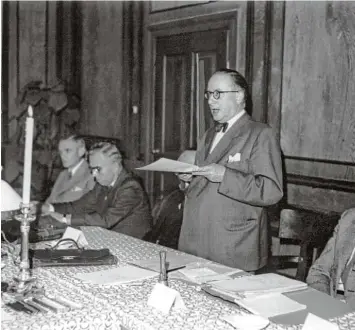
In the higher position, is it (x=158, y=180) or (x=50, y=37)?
(x=50, y=37)

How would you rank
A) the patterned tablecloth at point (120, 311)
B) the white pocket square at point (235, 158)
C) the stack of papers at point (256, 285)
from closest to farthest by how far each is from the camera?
the patterned tablecloth at point (120, 311) < the stack of papers at point (256, 285) < the white pocket square at point (235, 158)

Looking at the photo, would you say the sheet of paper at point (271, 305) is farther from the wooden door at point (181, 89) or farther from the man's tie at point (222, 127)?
the wooden door at point (181, 89)

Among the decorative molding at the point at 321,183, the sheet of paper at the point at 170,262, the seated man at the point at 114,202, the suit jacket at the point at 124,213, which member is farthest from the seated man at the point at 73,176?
the sheet of paper at the point at 170,262

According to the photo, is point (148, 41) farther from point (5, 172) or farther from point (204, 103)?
point (5, 172)

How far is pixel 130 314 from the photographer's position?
1803mm

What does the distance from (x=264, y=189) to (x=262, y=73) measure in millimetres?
1794

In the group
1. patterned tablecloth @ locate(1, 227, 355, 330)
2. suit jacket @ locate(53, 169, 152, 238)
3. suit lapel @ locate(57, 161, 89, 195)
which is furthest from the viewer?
suit lapel @ locate(57, 161, 89, 195)

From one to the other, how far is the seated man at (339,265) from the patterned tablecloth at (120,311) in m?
0.61

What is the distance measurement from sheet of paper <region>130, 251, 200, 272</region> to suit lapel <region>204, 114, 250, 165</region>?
0.75 meters

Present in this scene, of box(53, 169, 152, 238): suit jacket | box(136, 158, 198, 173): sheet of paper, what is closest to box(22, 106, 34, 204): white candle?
box(136, 158, 198, 173): sheet of paper

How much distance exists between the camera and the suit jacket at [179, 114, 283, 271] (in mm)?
2936

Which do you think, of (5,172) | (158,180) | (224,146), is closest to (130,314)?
(224,146)

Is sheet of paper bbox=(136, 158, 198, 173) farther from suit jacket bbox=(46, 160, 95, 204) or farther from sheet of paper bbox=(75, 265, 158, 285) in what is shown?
suit jacket bbox=(46, 160, 95, 204)

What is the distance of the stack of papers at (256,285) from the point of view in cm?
197
